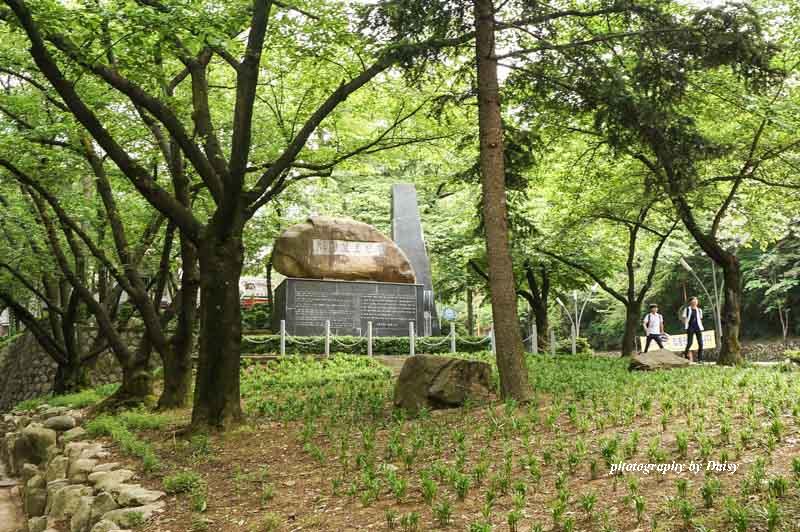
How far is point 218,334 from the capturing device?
852 cm

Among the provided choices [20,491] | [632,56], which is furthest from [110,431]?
[632,56]

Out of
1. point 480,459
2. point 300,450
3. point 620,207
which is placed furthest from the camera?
point 620,207

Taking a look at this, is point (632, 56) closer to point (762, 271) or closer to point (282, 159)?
point (282, 159)

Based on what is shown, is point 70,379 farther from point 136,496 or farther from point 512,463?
point 512,463

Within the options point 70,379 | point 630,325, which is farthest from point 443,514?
point 630,325

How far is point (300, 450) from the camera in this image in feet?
23.9

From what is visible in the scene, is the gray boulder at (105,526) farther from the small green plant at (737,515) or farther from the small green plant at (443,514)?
the small green plant at (737,515)

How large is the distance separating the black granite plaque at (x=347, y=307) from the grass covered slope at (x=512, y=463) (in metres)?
9.72

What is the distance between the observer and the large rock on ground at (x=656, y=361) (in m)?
12.5

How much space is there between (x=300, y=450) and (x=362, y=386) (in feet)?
15.9

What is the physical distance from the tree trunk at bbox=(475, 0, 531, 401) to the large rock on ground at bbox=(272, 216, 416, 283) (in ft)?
38.3

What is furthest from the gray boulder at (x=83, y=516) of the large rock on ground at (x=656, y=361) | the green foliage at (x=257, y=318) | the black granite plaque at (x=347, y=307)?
the green foliage at (x=257, y=318)

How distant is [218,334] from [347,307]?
11.3 metres

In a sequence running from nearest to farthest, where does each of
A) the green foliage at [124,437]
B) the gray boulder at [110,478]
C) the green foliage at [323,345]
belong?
the gray boulder at [110,478] → the green foliage at [124,437] → the green foliage at [323,345]
